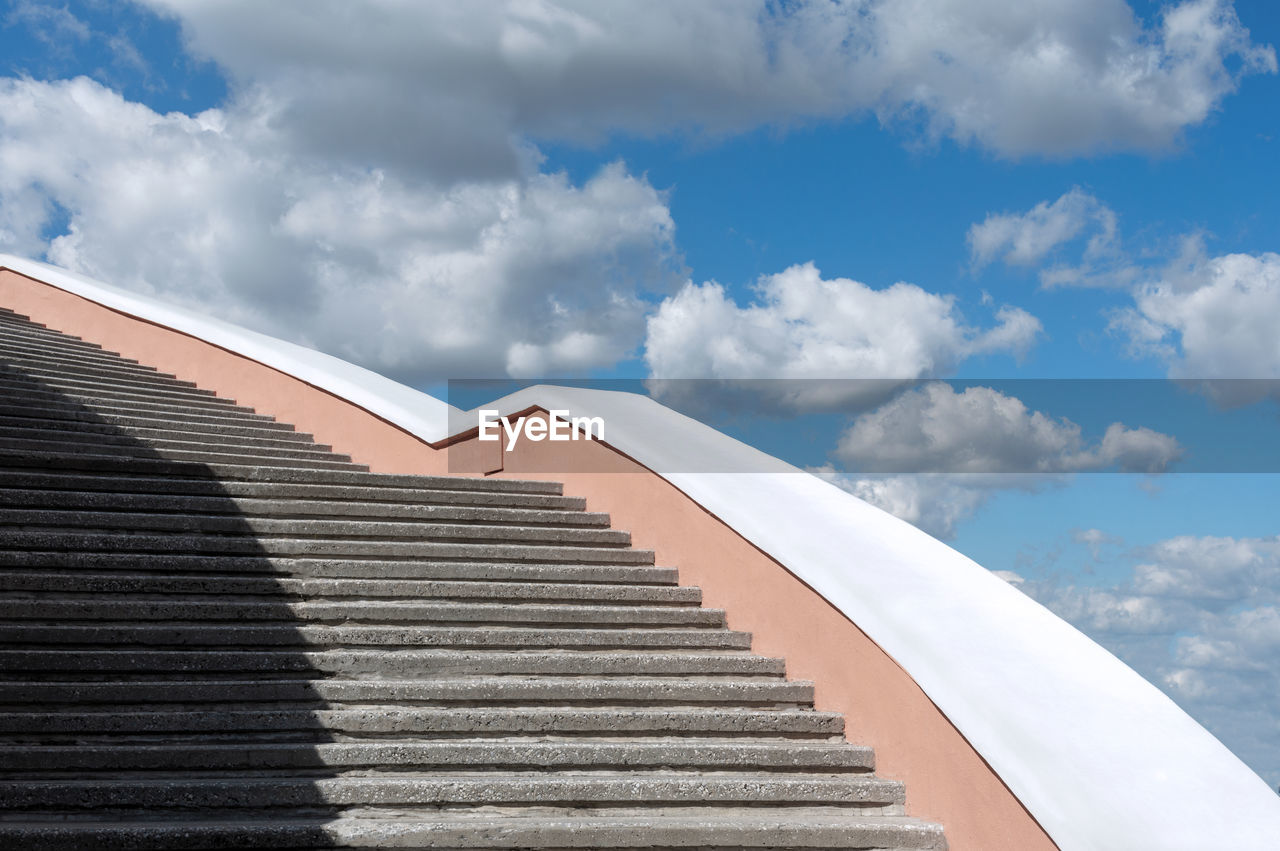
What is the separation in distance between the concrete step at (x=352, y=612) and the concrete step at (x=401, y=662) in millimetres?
215

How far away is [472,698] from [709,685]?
2.96ft

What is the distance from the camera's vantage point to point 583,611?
4672mm

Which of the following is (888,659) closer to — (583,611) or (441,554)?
(583,611)

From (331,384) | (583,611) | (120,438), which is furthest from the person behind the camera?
(331,384)

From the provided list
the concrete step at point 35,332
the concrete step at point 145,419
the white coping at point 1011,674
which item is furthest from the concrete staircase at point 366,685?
the concrete step at point 35,332

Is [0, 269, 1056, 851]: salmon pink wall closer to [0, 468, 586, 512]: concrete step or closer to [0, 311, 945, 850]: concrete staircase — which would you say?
[0, 311, 945, 850]: concrete staircase

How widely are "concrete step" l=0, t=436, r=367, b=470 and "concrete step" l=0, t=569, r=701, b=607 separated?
1.34 m

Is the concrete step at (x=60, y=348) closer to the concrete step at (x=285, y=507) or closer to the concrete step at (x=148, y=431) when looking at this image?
the concrete step at (x=148, y=431)

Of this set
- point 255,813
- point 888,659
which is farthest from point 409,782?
point 888,659

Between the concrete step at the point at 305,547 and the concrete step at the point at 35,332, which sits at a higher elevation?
the concrete step at the point at 35,332

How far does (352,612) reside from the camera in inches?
170

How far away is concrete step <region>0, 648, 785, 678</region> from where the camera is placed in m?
3.75

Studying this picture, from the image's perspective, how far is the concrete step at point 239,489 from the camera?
5.07m

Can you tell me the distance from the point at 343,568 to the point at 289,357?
4.70 m
